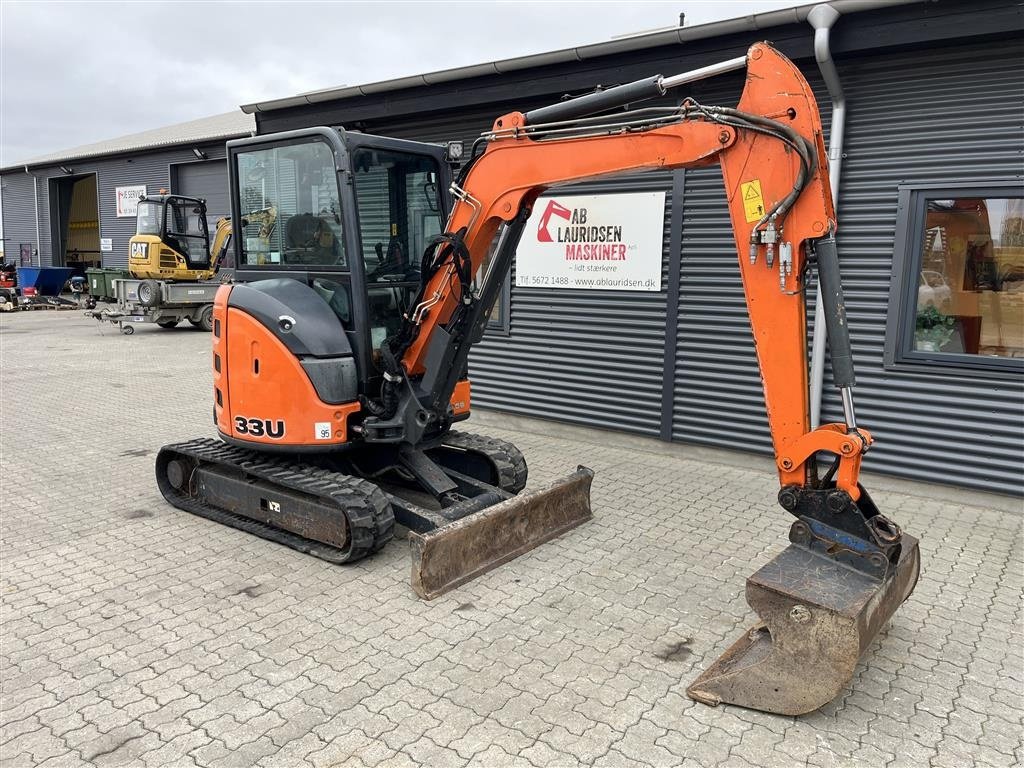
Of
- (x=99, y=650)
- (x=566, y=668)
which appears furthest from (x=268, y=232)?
(x=566, y=668)

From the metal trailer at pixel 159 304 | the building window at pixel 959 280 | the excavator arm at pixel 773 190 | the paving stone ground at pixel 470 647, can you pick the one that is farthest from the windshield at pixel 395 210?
the metal trailer at pixel 159 304

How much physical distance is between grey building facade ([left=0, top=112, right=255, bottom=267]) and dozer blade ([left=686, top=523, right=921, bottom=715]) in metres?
20.2

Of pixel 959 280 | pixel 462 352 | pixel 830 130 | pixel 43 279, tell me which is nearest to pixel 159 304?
pixel 43 279

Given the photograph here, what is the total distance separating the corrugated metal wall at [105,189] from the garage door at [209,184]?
27 cm

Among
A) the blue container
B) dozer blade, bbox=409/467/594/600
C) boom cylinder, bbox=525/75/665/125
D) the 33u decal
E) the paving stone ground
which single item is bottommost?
the paving stone ground

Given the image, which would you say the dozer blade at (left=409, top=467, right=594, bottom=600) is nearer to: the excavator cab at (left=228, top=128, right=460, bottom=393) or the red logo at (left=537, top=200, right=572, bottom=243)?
the excavator cab at (left=228, top=128, right=460, bottom=393)

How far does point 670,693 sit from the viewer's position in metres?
3.41

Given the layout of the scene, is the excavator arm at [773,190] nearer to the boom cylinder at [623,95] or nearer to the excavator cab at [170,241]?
the boom cylinder at [623,95]

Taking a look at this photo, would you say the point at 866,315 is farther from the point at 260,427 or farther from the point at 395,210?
the point at 260,427

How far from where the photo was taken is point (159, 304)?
1764cm

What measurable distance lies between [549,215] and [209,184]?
56.3ft

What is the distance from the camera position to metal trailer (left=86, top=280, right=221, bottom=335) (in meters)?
17.5

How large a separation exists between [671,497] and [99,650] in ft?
14.1

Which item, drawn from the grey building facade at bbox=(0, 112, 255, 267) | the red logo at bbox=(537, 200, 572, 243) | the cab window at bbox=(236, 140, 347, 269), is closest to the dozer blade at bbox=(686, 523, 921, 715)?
the cab window at bbox=(236, 140, 347, 269)
